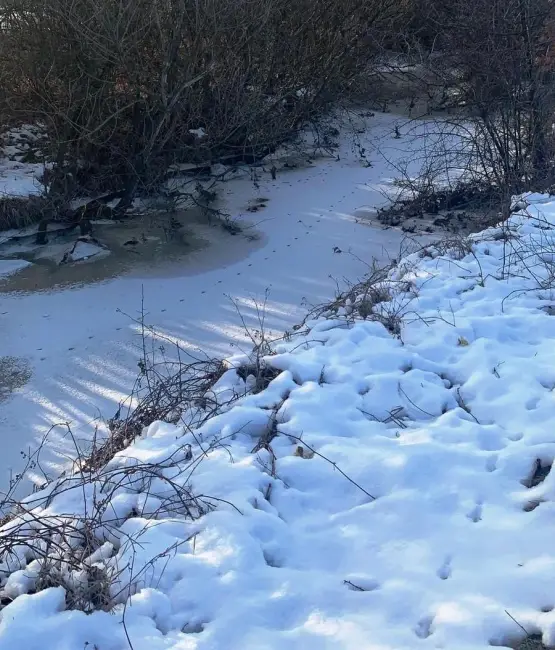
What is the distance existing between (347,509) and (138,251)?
6.83m

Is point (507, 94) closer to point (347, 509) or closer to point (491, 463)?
point (491, 463)

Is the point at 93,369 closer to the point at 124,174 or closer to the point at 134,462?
the point at 134,462

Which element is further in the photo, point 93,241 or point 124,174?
point 124,174

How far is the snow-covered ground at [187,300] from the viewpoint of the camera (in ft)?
20.1

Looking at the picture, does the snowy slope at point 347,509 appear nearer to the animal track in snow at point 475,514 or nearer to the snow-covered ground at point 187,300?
the animal track in snow at point 475,514

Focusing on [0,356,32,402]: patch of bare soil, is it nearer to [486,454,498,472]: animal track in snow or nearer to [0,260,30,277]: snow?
[0,260,30,277]: snow

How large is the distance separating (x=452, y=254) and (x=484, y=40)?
4633 millimetres

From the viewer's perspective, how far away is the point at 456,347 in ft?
14.7

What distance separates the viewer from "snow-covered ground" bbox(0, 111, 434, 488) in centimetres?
613

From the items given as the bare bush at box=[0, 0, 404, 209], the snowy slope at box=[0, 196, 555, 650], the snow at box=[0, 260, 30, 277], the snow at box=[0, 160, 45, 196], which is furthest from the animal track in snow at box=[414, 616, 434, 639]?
the snow at box=[0, 160, 45, 196]

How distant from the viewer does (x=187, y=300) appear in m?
8.02

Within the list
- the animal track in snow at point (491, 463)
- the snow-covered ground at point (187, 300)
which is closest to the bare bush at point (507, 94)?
the snow-covered ground at point (187, 300)

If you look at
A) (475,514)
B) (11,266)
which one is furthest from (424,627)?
(11,266)

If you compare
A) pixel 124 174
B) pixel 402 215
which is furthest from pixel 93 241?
pixel 402 215
